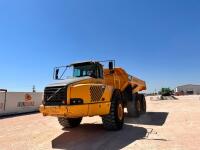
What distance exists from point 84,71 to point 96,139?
3130 millimetres

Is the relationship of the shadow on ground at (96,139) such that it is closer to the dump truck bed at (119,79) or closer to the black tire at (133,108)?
the dump truck bed at (119,79)

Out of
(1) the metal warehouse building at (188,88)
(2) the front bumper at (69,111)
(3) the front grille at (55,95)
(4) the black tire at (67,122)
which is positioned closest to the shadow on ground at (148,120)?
(4) the black tire at (67,122)

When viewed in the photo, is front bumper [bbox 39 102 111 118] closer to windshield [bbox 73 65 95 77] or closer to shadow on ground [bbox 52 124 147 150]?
shadow on ground [bbox 52 124 147 150]

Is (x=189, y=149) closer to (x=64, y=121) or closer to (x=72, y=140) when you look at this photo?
(x=72, y=140)

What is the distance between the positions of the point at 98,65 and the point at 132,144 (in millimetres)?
3925

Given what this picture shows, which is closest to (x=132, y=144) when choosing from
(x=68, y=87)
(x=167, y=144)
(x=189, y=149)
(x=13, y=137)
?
(x=167, y=144)

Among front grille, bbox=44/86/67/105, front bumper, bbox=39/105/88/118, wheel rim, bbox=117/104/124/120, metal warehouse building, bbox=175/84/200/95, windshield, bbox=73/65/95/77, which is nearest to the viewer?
front bumper, bbox=39/105/88/118

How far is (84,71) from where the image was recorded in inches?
410

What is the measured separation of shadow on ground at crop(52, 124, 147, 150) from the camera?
7.55 metres

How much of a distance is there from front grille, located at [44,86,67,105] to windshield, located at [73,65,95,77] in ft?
5.85

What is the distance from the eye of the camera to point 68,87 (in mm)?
8469

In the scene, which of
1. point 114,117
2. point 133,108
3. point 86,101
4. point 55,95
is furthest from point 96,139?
point 133,108

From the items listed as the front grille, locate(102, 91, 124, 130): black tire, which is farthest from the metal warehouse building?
the front grille

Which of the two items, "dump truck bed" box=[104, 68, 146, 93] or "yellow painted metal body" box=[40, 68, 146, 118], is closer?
"yellow painted metal body" box=[40, 68, 146, 118]
